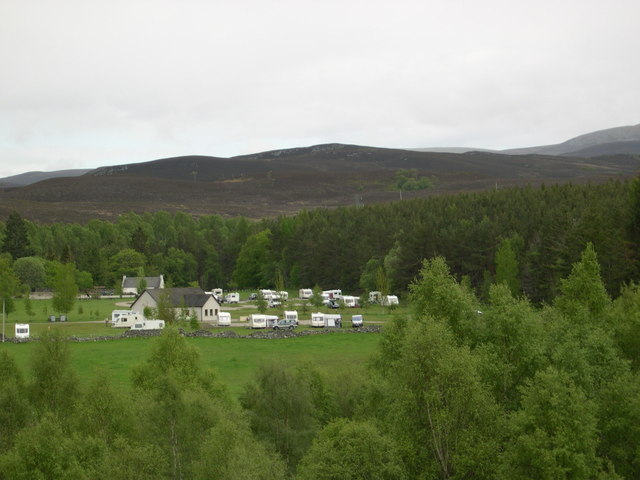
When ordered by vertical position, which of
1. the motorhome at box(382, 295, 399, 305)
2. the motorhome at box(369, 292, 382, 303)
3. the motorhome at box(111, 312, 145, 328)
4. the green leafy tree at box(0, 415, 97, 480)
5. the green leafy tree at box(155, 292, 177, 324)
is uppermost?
the green leafy tree at box(0, 415, 97, 480)

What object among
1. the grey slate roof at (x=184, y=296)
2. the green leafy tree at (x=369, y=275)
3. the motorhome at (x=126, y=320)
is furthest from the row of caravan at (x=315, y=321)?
the green leafy tree at (x=369, y=275)

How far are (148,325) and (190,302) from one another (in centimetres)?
1137

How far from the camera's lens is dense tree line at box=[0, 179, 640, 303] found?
57062 millimetres

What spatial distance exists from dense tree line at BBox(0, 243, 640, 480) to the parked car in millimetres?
29810

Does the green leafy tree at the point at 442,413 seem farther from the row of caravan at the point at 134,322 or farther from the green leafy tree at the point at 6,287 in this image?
the green leafy tree at the point at 6,287

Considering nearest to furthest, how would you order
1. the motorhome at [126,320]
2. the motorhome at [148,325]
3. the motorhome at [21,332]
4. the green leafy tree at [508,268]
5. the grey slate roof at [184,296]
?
the motorhome at [21,332] → the motorhome at [148,325] → the motorhome at [126,320] → the green leafy tree at [508,268] → the grey slate roof at [184,296]

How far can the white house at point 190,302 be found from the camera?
69.5 m

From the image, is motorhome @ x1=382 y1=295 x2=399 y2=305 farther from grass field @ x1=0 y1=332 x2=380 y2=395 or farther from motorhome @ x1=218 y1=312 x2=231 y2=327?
motorhome @ x1=218 y1=312 x2=231 y2=327

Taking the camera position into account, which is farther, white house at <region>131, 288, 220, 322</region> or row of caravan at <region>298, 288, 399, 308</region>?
row of caravan at <region>298, 288, 399, 308</region>

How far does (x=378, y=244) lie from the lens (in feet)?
308

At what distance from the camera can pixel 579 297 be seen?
3428 cm

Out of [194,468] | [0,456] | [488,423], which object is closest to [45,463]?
[0,456]

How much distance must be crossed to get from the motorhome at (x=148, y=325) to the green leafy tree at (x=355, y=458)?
39779 mm

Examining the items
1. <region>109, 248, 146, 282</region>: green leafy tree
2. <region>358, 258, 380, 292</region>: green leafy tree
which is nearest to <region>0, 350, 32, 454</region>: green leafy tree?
<region>358, 258, 380, 292</region>: green leafy tree
